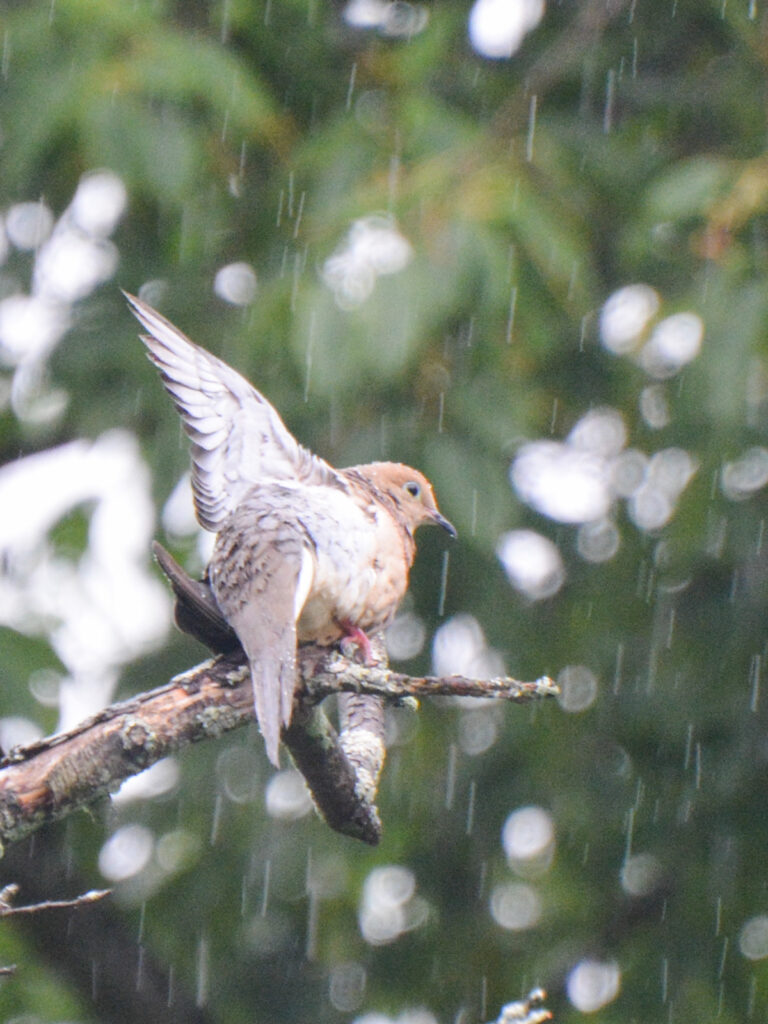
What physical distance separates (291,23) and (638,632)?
2334 millimetres

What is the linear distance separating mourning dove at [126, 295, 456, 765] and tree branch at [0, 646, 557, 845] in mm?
116

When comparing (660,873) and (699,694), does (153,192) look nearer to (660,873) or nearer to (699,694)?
(699,694)

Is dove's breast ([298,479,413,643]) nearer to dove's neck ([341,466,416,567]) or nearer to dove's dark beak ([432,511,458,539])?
dove's neck ([341,466,416,567])

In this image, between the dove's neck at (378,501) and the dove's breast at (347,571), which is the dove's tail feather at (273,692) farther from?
the dove's neck at (378,501)

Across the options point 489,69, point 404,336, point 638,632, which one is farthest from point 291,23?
point 638,632

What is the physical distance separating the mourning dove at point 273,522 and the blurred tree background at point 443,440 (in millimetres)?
214

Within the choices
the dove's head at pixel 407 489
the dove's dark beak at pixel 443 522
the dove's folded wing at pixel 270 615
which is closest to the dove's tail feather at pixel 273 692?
the dove's folded wing at pixel 270 615

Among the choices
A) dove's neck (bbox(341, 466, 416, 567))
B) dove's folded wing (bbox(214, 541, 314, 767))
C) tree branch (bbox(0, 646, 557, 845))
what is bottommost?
tree branch (bbox(0, 646, 557, 845))

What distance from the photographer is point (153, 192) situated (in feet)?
12.5

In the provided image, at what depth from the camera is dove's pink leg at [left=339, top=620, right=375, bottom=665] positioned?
3.13m

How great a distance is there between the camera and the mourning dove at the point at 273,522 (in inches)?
112

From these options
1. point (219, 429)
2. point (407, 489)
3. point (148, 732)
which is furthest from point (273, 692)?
point (407, 489)

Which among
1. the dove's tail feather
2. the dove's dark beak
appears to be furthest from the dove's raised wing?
the dove's tail feather

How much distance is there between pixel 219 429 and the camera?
11.2 ft
